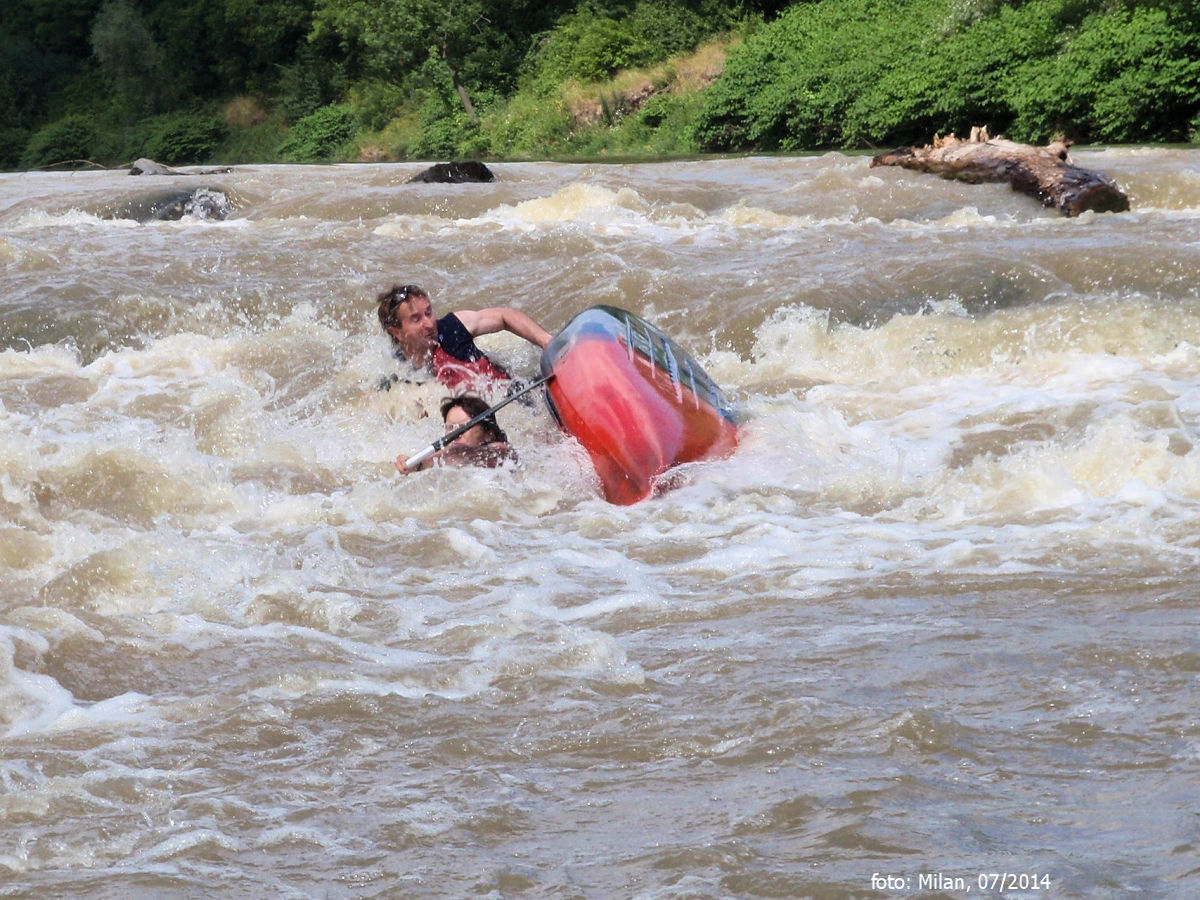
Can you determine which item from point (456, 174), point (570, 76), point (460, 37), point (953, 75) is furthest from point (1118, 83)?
point (460, 37)

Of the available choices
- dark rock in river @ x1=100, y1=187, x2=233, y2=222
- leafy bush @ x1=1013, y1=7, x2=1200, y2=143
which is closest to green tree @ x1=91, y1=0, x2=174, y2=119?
leafy bush @ x1=1013, y1=7, x2=1200, y2=143

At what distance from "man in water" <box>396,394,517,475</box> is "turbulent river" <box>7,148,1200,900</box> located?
0.11m

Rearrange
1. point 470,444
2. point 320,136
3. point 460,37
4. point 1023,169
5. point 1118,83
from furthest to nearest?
point 320,136, point 460,37, point 1118,83, point 1023,169, point 470,444

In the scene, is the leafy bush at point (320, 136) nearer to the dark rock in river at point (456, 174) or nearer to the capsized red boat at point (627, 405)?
the dark rock in river at point (456, 174)

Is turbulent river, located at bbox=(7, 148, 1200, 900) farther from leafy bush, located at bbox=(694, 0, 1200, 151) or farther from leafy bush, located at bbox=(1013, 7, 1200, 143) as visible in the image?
leafy bush, located at bbox=(694, 0, 1200, 151)

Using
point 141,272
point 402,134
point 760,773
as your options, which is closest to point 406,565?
point 760,773

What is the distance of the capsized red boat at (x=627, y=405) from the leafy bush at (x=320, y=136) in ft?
115

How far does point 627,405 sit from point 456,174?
32.0 ft

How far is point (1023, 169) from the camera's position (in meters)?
12.1

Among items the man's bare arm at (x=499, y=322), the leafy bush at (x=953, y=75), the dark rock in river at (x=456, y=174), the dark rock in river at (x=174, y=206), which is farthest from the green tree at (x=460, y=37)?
the man's bare arm at (x=499, y=322)

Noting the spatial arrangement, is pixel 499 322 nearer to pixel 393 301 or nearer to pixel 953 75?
pixel 393 301

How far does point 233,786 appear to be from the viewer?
3148 millimetres

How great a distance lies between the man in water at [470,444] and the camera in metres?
5.96

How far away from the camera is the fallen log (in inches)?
449
